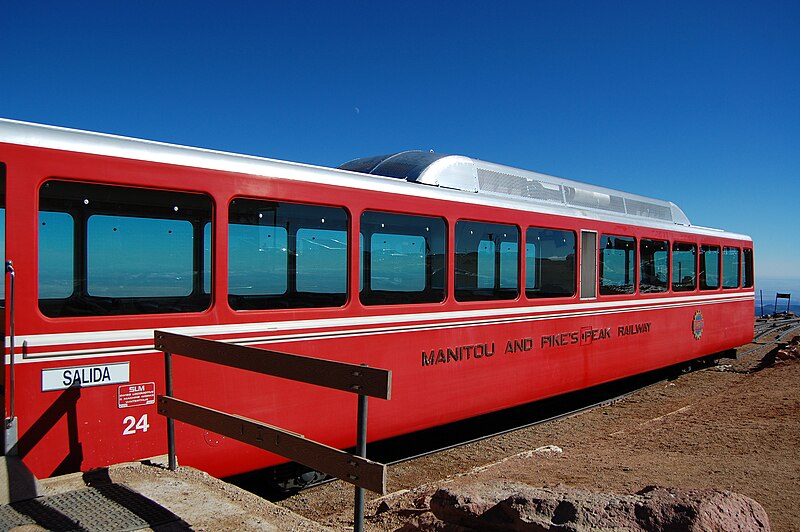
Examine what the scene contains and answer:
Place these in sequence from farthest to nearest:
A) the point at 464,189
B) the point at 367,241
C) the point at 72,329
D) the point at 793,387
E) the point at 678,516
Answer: the point at 793,387 < the point at 464,189 < the point at 367,241 < the point at 72,329 < the point at 678,516

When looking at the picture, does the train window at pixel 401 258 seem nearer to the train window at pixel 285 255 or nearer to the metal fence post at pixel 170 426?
the train window at pixel 285 255

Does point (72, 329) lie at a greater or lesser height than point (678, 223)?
lesser

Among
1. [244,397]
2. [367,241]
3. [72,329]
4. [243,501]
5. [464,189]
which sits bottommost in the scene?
[243,501]

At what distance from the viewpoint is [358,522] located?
3.46 meters

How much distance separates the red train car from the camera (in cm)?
441

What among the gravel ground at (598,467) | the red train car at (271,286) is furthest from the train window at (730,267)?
the red train car at (271,286)

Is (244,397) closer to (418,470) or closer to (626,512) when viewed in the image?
(418,470)

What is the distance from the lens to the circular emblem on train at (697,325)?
12.5 meters

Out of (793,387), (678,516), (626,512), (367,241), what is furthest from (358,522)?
(793,387)

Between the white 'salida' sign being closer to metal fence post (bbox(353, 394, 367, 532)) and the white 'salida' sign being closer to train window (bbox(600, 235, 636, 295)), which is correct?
metal fence post (bbox(353, 394, 367, 532))

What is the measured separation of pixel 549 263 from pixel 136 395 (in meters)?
5.59

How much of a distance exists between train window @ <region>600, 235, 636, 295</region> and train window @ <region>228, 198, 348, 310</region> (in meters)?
5.02

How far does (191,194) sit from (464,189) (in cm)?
354

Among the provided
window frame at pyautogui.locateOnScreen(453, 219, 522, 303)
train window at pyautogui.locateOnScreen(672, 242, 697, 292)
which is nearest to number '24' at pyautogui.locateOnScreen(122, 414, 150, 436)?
window frame at pyautogui.locateOnScreen(453, 219, 522, 303)
